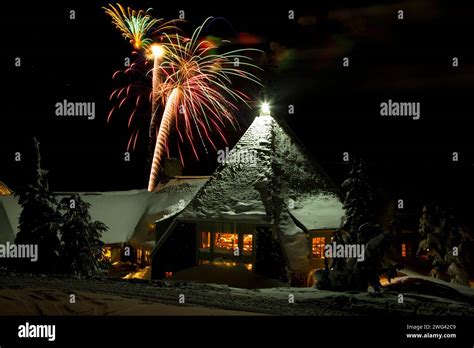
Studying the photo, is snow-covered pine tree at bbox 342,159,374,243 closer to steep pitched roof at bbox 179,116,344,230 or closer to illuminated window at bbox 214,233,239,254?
steep pitched roof at bbox 179,116,344,230

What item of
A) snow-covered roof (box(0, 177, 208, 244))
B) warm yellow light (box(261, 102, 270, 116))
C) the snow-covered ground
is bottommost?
the snow-covered ground

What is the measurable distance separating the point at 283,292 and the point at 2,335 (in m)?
9.24

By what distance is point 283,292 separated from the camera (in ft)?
65.3

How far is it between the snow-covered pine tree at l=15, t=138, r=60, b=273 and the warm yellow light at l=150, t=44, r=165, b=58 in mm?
9477

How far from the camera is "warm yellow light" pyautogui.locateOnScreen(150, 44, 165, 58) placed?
32.5 meters

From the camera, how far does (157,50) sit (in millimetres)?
32969

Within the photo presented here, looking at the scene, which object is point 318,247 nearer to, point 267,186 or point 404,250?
point 267,186

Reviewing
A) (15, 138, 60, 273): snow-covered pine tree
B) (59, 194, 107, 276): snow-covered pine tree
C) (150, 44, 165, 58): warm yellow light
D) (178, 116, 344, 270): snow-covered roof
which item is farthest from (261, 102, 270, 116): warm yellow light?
(15, 138, 60, 273): snow-covered pine tree

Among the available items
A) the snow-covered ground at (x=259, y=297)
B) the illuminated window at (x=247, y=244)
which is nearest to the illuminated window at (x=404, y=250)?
the snow-covered ground at (x=259, y=297)

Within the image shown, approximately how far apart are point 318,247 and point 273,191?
3520mm

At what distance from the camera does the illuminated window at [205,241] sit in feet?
91.2

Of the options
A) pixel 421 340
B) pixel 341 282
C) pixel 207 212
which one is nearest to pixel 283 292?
pixel 341 282

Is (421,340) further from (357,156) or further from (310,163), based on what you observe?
(310,163)

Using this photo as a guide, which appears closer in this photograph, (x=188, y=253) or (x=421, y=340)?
(x=421, y=340)
